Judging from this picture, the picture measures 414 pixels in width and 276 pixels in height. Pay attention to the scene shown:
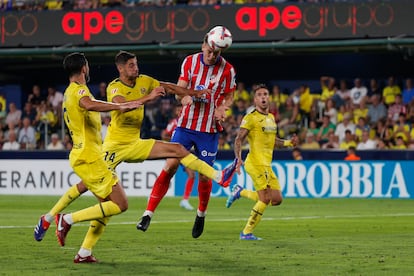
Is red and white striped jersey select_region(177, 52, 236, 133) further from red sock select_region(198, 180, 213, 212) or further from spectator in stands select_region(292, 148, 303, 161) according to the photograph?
spectator in stands select_region(292, 148, 303, 161)

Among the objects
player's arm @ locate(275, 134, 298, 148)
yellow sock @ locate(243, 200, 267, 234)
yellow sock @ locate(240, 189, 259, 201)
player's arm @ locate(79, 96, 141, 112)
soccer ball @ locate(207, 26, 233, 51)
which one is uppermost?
soccer ball @ locate(207, 26, 233, 51)

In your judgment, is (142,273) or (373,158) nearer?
(142,273)

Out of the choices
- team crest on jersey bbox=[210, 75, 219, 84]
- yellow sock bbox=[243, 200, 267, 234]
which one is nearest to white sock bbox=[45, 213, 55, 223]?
team crest on jersey bbox=[210, 75, 219, 84]

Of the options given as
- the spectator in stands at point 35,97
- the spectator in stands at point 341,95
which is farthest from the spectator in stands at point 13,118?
the spectator in stands at point 341,95

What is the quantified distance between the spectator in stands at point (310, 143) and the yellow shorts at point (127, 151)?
16.2 meters

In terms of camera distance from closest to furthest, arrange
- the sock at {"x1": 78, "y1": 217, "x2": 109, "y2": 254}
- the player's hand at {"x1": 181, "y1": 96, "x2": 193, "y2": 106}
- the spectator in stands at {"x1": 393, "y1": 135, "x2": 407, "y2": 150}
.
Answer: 1. the sock at {"x1": 78, "y1": 217, "x2": 109, "y2": 254}
2. the player's hand at {"x1": 181, "y1": 96, "x2": 193, "y2": 106}
3. the spectator in stands at {"x1": 393, "y1": 135, "x2": 407, "y2": 150}

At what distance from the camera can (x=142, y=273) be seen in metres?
10.4

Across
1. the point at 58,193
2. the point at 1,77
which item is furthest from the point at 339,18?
the point at 1,77

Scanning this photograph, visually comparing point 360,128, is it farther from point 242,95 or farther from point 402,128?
point 242,95

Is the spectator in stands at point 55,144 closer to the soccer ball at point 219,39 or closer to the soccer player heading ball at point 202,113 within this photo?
the soccer player heading ball at point 202,113

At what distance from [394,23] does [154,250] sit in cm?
1845

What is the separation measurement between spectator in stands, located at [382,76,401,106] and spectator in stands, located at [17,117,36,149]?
35.2 feet

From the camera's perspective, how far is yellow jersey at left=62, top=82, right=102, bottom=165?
1127cm

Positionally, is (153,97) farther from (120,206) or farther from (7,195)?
(7,195)
